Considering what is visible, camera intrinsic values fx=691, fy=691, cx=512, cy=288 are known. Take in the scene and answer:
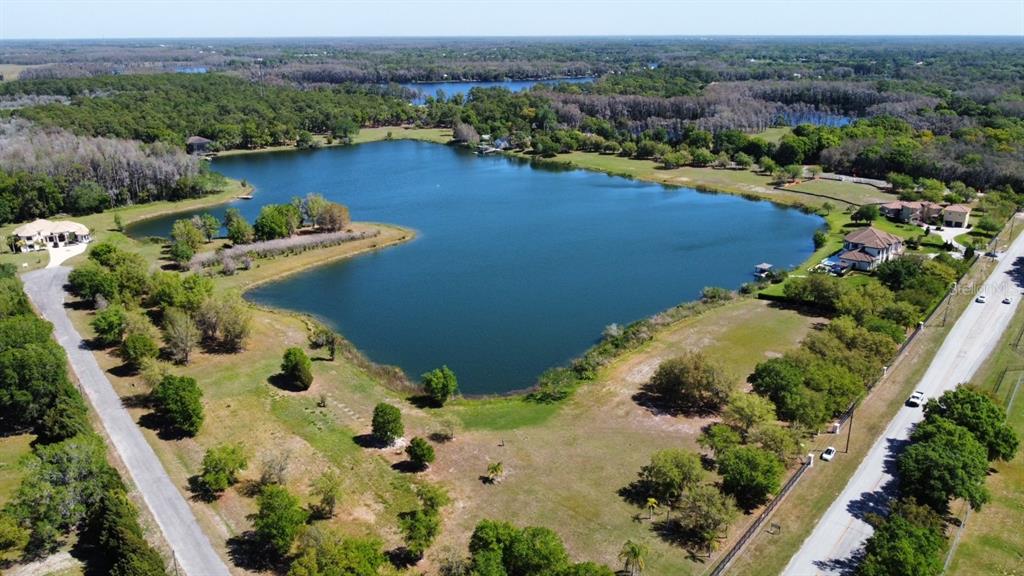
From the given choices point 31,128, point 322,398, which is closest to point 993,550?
point 322,398

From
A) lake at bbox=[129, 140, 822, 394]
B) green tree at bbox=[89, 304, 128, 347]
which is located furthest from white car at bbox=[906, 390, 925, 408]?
green tree at bbox=[89, 304, 128, 347]

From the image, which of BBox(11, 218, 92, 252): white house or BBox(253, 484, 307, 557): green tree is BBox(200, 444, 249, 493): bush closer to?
BBox(253, 484, 307, 557): green tree

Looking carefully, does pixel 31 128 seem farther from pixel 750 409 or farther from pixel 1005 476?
pixel 1005 476

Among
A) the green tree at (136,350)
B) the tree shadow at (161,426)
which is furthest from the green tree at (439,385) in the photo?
the green tree at (136,350)

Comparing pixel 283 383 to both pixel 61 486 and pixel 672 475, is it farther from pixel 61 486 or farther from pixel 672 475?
pixel 672 475

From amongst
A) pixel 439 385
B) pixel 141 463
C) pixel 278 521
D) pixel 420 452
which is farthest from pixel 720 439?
pixel 141 463

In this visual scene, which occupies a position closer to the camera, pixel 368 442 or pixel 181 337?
pixel 368 442
